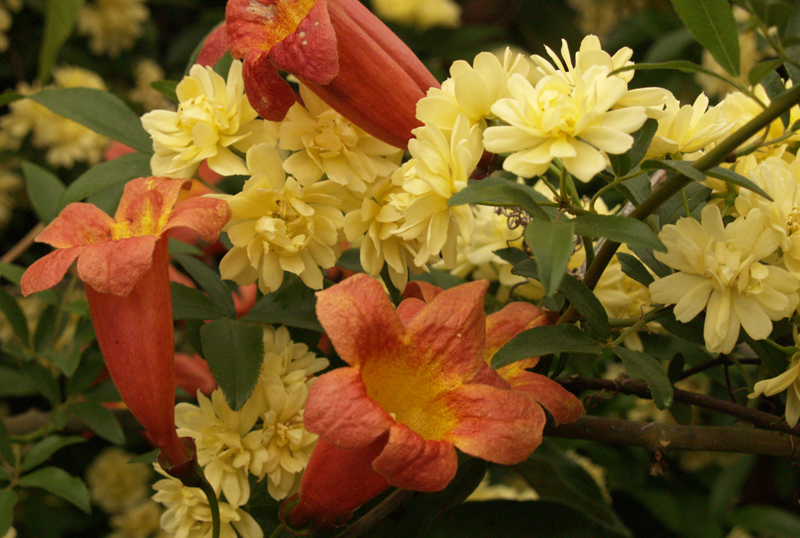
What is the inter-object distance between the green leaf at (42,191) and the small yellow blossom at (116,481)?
51 centimetres

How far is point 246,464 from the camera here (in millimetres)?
464

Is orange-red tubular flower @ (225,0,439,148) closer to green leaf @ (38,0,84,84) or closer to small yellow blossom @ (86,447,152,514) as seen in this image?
green leaf @ (38,0,84,84)

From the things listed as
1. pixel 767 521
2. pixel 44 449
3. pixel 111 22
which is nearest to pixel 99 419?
pixel 44 449

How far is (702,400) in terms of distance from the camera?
18.2 inches

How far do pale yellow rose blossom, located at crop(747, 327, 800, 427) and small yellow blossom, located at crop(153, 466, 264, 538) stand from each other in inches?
13.6

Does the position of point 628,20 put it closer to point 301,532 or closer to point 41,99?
point 41,99

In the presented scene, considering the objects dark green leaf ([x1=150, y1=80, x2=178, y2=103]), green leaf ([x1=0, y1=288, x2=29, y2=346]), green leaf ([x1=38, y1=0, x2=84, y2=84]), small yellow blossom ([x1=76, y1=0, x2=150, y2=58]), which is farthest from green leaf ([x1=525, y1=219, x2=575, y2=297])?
small yellow blossom ([x1=76, y1=0, x2=150, y2=58])

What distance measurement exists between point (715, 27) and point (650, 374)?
0.66 feet

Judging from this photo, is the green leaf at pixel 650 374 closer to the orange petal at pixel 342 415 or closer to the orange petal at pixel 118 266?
the orange petal at pixel 342 415

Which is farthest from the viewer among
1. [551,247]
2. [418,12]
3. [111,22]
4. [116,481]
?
[418,12]

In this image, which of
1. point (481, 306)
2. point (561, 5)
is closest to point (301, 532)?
point (481, 306)

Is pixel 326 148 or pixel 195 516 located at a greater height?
pixel 326 148

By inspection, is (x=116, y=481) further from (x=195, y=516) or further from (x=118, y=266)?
(x=118, y=266)

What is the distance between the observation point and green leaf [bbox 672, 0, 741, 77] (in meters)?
0.37
